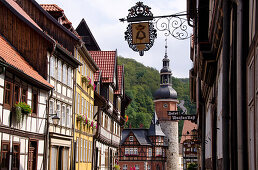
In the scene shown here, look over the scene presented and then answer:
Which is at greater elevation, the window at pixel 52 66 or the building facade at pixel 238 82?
the window at pixel 52 66

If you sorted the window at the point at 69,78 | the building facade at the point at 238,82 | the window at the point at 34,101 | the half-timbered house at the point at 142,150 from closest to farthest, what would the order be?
1. the building facade at the point at 238,82
2. the window at the point at 34,101
3. the window at the point at 69,78
4. the half-timbered house at the point at 142,150

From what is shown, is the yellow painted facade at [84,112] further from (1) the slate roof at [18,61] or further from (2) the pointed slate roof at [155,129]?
(2) the pointed slate roof at [155,129]

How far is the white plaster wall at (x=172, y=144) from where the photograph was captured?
98.4 meters

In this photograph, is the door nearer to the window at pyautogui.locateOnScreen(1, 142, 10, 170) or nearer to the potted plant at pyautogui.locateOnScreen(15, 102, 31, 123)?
the potted plant at pyautogui.locateOnScreen(15, 102, 31, 123)

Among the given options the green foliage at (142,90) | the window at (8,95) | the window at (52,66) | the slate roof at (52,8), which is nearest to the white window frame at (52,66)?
the window at (52,66)

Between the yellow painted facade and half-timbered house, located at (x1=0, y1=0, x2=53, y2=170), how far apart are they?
21.0ft

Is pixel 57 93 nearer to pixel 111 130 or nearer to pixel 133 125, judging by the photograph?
pixel 111 130

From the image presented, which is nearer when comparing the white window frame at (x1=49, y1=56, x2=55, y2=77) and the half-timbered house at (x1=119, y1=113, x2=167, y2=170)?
the white window frame at (x1=49, y1=56, x2=55, y2=77)

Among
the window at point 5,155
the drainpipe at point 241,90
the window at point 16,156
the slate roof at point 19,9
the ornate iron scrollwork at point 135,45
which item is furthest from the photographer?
the slate roof at point 19,9

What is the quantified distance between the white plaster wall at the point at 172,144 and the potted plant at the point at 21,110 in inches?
3241

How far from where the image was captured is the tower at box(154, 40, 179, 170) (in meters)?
99.0

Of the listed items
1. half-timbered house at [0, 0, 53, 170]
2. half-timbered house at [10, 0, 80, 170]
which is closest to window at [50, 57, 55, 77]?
half-timbered house at [10, 0, 80, 170]

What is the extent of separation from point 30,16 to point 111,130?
20.3 meters

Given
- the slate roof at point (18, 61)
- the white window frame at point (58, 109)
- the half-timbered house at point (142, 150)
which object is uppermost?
the slate roof at point (18, 61)
